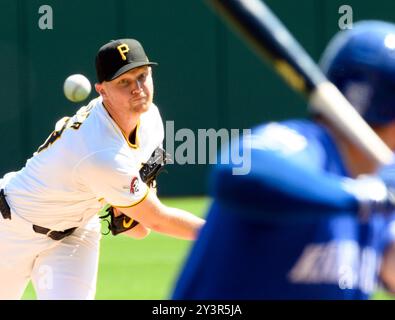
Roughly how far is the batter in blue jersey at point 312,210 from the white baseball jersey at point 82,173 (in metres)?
2.92

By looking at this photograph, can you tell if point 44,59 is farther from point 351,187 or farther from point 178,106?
point 351,187

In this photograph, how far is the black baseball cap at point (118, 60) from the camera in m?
5.78

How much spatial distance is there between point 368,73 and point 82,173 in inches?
126

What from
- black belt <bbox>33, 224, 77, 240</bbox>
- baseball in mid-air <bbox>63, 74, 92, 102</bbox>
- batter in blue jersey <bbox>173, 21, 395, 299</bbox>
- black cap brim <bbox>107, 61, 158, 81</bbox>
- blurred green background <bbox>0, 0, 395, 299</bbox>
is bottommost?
black belt <bbox>33, 224, 77, 240</bbox>

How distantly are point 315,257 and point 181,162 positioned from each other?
1414 cm

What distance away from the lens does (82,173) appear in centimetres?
561

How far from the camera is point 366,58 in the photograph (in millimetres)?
2623

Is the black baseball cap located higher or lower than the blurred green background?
lower

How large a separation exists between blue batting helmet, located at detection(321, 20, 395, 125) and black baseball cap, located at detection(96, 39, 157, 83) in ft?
10.5

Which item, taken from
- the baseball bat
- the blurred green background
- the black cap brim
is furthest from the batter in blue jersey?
the blurred green background

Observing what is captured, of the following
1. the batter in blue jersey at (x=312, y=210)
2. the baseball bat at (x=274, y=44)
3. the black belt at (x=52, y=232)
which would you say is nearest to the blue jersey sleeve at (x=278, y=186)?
the batter in blue jersey at (x=312, y=210)

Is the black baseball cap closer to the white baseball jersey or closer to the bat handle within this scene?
the white baseball jersey

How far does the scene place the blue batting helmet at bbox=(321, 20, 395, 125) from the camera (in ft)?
8.62
